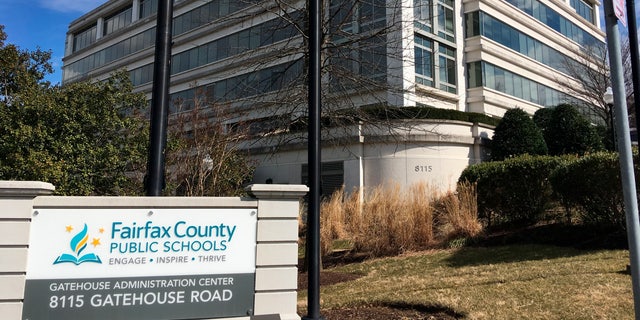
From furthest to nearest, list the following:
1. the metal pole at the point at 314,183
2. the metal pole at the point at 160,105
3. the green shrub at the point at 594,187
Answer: the green shrub at the point at 594,187
the metal pole at the point at 160,105
the metal pole at the point at 314,183

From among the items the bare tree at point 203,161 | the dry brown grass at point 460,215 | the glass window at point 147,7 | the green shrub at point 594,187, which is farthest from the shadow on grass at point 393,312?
the glass window at point 147,7

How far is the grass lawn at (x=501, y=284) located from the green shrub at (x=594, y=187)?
4.00ft

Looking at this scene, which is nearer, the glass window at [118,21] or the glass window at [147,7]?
the glass window at [147,7]

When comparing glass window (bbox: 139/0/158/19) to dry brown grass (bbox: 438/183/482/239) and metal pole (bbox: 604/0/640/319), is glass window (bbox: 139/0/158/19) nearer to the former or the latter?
dry brown grass (bbox: 438/183/482/239)

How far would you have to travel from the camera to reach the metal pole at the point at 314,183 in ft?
15.8

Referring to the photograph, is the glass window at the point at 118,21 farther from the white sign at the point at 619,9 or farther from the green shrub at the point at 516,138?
the white sign at the point at 619,9

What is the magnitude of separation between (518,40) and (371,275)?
26842 mm

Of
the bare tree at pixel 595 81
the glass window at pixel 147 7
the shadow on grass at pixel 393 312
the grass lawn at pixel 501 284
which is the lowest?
the shadow on grass at pixel 393 312

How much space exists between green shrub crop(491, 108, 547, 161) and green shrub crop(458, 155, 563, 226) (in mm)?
8825

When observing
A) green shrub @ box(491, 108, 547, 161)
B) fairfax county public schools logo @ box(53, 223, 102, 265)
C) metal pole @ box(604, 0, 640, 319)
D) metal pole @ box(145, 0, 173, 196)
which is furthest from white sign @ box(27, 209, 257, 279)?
green shrub @ box(491, 108, 547, 161)

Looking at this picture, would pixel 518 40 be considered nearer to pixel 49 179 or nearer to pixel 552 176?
pixel 552 176

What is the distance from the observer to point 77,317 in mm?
4289

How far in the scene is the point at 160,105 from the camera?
225 inches

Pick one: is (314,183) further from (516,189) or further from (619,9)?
(516,189)
